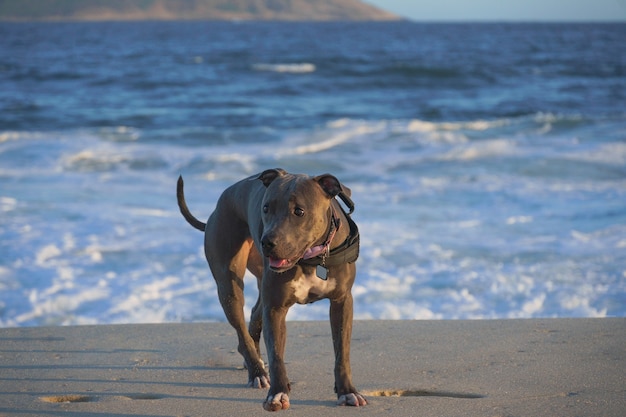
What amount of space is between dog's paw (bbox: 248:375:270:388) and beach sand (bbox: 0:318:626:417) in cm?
5

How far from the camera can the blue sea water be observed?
6930mm

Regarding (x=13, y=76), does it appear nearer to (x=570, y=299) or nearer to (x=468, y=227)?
(x=468, y=227)

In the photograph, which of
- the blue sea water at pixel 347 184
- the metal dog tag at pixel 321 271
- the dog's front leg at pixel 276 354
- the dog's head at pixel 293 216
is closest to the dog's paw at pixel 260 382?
the dog's front leg at pixel 276 354

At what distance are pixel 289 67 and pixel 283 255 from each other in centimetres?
3096

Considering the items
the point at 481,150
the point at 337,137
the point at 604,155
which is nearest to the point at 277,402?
the point at 604,155

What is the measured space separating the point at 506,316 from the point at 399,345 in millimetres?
1721

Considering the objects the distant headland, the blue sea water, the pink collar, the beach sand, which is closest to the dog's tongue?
the pink collar

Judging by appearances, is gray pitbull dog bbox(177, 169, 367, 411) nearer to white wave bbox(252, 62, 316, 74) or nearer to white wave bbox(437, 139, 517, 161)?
white wave bbox(437, 139, 517, 161)

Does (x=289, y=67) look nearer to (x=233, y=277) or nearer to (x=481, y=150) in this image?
(x=481, y=150)

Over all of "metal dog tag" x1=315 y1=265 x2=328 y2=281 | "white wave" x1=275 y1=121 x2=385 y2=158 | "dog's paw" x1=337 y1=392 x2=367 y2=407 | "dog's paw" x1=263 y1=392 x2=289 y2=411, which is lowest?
"white wave" x1=275 y1=121 x2=385 y2=158

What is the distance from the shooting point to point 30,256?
7.85 m

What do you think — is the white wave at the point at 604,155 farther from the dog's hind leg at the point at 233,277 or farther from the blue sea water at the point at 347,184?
the dog's hind leg at the point at 233,277

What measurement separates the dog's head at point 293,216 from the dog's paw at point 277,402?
0.57 meters

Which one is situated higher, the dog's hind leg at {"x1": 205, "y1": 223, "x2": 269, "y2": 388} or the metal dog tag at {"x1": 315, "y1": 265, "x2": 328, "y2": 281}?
the metal dog tag at {"x1": 315, "y1": 265, "x2": 328, "y2": 281}
